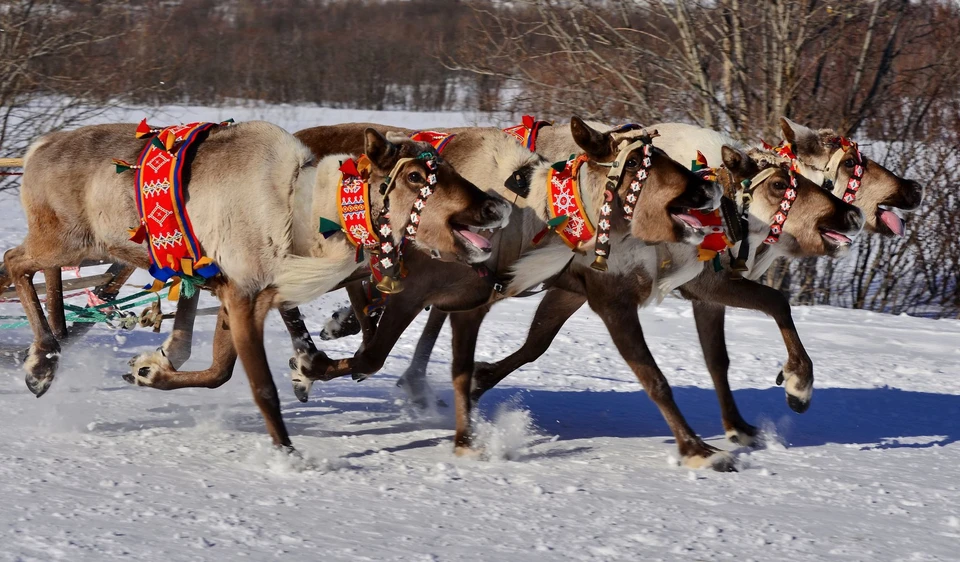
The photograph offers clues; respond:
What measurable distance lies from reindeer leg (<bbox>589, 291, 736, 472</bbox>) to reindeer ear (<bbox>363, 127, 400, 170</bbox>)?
1239 mm

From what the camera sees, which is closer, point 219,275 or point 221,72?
point 219,275

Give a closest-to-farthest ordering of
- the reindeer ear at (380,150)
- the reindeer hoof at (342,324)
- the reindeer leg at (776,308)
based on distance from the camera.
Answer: the reindeer ear at (380,150), the reindeer leg at (776,308), the reindeer hoof at (342,324)

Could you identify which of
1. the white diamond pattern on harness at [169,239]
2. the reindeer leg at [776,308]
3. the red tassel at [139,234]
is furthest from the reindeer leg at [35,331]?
the reindeer leg at [776,308]

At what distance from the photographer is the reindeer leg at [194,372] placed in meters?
5.32

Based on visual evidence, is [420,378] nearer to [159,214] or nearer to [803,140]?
[159,214]

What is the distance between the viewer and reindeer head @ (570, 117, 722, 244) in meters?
5.05

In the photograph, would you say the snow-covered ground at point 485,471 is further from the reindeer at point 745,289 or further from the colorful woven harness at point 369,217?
the colorful woven harness at point 369,217

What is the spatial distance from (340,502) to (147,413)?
200 cm

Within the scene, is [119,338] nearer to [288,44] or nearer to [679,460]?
[679,460]

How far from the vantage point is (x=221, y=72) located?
22062 mm

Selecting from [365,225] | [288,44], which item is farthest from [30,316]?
[288,44]

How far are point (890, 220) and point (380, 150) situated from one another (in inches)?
121

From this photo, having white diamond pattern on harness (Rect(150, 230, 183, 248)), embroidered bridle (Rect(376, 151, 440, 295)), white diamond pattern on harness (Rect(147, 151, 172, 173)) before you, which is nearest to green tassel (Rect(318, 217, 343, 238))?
embroidered bridle (Rect(376, 151, 440, 295))

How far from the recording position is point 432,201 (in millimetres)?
4777
